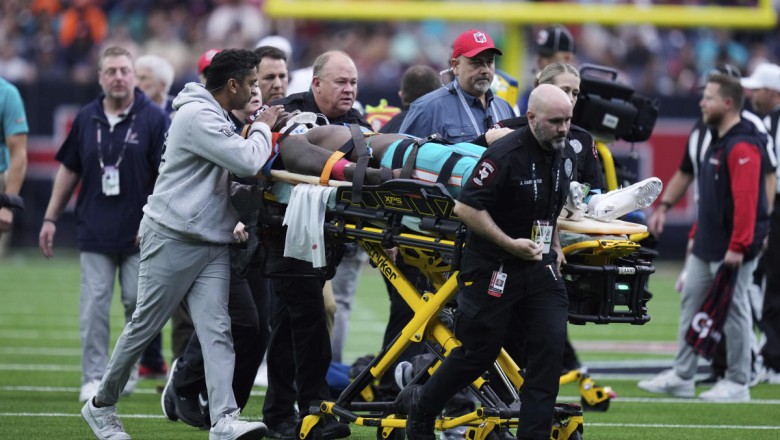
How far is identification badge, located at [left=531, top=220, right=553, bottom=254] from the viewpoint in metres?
6.76

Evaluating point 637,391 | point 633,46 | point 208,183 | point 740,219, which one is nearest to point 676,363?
point 637,391

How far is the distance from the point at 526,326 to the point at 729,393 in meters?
3.70

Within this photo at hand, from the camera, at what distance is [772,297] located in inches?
450

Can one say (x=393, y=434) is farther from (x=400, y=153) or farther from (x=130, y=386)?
(x=130, y=386)

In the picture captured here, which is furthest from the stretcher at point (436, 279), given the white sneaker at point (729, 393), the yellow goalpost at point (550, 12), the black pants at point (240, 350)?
the yellow goalpost at point (550, 12)

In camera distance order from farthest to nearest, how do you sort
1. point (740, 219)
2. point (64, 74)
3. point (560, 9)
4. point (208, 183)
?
point (64, 74) < point (560, 9) < point (740, 219) < point (208, 183)

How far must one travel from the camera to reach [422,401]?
7035 millimetres

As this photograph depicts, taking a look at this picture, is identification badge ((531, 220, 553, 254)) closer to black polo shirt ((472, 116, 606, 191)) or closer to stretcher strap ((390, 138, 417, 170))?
stretcher strap ((390, 138, 417, 170))

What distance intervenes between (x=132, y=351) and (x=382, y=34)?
49.0 feet

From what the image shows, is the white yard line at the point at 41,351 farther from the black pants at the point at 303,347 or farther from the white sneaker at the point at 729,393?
the white sneaker at the point at 729,393

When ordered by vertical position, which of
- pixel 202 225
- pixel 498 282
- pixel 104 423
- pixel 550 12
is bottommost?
pixel 104 423

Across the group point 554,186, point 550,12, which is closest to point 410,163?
point 554,186

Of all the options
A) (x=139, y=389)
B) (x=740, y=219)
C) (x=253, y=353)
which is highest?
(x=740, y=219)

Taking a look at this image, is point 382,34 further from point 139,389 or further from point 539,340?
point 539,340
